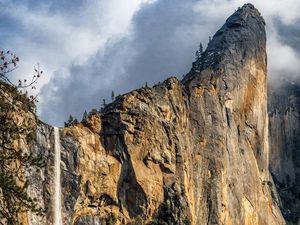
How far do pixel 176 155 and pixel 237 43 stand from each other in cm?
4109

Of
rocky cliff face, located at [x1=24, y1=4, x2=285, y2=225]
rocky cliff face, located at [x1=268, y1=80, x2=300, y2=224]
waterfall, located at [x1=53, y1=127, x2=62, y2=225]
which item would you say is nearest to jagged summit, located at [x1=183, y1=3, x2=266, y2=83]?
rocky cliff face, located at [x1=24, y1=4, x2=285, y2=225]

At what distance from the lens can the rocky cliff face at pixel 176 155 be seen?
90.8m

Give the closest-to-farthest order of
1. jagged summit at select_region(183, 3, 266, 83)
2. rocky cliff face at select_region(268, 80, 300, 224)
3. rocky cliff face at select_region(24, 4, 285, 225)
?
1. rocky cliff face at select_region(24, 4, 285, 225)
2. jagged summit at select_region(183, 3, 266, 83)
3. rocky cliff face at select_region(268, 80, 300, 224)

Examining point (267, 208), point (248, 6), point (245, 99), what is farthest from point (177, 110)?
point (248, 6)

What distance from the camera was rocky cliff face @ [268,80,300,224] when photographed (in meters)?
173

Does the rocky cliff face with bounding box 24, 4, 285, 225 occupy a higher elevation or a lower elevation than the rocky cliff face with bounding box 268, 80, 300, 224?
lower

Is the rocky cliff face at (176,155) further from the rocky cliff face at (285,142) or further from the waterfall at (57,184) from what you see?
the rocky cliff face at (285,142)

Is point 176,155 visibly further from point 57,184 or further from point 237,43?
point 237,43

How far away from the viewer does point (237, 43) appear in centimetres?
13425

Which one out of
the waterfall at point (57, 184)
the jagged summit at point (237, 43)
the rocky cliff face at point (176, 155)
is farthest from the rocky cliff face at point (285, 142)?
the waterfall at point (57, 184)

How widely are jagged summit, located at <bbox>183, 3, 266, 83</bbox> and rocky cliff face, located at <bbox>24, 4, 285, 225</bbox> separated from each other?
1.27 ft

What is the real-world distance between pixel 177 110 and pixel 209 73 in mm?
15706

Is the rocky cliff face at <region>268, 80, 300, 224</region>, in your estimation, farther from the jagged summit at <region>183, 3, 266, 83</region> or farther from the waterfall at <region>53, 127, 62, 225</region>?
the waterfall at <region>53, 127, 62, 225</region>

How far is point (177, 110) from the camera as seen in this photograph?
105938mm
